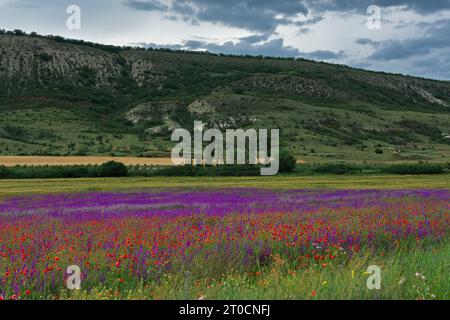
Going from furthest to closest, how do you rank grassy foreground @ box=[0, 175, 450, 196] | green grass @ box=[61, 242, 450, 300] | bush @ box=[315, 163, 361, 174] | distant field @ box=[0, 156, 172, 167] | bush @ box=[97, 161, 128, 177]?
1. distant field @ box=[0, 156, 172, 167]
2. bush @ box=[315, 163, 361, 174]
3. bush @ box=[97, 161, 128, 177]
4. grassy foreground @ box=[0, 175, 450, 196]
5. green grass @ box=[61, 242, 450, 300]

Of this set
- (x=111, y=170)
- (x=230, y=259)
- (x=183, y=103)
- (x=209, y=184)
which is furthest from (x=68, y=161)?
(x=230, y=259)

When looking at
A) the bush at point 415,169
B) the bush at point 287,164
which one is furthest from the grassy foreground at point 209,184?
the bush at point 287,164

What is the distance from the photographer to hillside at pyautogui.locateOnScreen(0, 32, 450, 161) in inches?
3745

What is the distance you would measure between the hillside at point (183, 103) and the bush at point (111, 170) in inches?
823

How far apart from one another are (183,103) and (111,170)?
70.4 meters

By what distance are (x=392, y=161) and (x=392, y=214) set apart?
72.8m

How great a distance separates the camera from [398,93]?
7525 inches

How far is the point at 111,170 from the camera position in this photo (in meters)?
60.4

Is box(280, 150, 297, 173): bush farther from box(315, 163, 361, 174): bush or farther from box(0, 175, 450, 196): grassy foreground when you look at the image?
box(0, 175, 450, 196): grassy foreground

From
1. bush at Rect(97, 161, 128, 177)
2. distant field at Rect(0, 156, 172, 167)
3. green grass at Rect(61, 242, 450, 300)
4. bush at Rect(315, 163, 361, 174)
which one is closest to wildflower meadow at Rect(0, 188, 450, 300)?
green grass at Rect(61, 242, 450, 300)

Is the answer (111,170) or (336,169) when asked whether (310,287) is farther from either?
(336,169)

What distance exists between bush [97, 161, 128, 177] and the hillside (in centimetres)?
2090

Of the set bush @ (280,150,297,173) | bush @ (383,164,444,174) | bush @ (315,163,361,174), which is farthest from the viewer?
bush @ (280,150,297,173)
